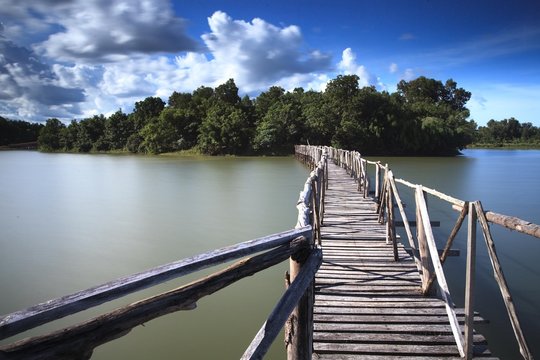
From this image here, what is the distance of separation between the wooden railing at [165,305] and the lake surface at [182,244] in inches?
107

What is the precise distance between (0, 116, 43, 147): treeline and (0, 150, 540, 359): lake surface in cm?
9176

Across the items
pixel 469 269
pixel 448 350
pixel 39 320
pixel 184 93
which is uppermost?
pixel 184 93

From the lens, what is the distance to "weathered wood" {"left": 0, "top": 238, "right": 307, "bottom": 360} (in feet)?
3.86

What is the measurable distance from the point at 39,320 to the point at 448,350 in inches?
123

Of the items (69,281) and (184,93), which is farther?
(184,93)

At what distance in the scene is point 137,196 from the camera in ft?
56.3

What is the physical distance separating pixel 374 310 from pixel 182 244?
21.7 ft

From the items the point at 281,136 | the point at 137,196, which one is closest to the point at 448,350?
the point at 137,196

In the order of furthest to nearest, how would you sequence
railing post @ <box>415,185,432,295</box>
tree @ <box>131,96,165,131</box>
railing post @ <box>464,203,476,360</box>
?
tree @ <box>131,96,165,131</box> < railing post @ <box>415,185,432,295</box> < railing post @ <box>464,203,476,360</box>

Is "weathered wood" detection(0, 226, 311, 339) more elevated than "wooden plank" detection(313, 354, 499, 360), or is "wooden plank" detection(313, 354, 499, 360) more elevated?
"weathered wood" detection(0, 226, 311, 339)

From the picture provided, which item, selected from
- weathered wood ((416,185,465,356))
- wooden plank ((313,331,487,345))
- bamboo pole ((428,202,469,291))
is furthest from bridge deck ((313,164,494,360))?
bamboo pole ((428,202,469,291))

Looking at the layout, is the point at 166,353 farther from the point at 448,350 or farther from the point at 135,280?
A: the point at 135,280

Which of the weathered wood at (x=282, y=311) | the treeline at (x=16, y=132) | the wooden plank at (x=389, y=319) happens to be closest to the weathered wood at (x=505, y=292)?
the wooden plank at (x=389, y=319)

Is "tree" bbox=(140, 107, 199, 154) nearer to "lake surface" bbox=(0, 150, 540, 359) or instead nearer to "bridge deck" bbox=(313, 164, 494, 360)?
"lake surface" bbox=(0, 150, 540, 359)
